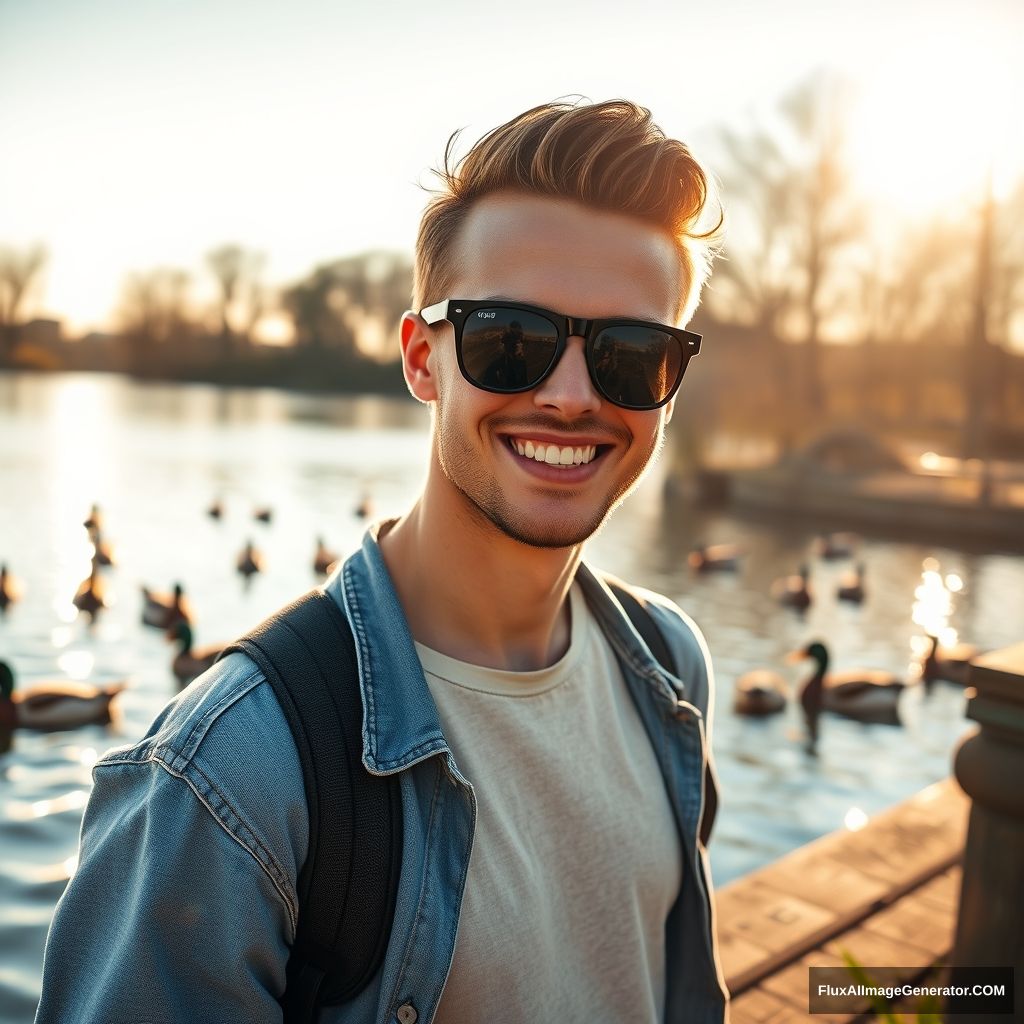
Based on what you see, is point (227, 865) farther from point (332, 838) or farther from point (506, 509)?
point (506, 509)

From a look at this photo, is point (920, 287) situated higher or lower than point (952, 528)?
higher

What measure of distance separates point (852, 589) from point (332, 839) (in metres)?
15.9

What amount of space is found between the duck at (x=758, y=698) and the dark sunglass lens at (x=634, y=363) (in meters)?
8.83

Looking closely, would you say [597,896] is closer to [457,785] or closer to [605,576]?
[457,785]

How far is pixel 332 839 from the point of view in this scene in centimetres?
151

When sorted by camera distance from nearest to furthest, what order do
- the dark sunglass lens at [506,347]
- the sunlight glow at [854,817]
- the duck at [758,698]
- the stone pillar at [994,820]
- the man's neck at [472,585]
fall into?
1. the dark sunglass lens at [506,347]
2. the man's neck at [472,585]
3. the stone pillar at [994,820]
4. the sunlight glow at [854,817]
5. the duck at [758,698]

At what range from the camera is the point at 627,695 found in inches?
85.7

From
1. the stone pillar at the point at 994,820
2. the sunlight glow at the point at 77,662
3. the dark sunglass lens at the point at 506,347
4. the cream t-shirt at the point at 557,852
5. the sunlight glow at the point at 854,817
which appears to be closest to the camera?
the cream t-shirt at the point at 557,852

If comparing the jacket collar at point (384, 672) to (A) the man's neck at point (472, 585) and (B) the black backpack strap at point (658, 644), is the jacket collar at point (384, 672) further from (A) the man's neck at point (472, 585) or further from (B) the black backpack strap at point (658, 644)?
(B) the black backpack strap at point (658, 644)

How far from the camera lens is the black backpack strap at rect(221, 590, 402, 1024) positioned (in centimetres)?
151

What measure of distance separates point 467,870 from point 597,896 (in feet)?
1.10

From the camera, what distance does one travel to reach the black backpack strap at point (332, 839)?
1509mm

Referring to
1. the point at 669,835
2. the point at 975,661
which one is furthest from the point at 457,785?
the point at 975,661

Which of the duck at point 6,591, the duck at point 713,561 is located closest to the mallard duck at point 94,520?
the duck at point 6,591
